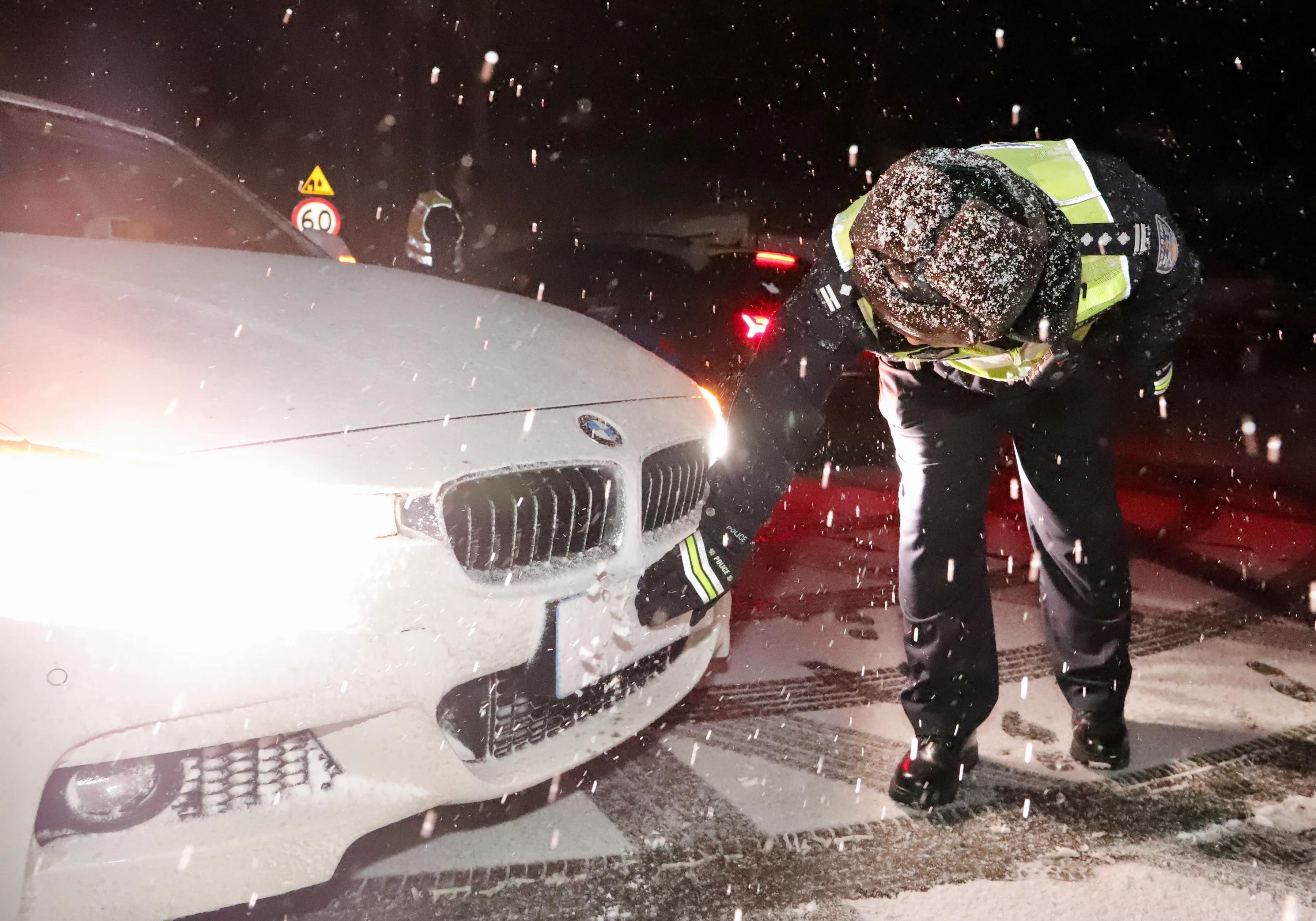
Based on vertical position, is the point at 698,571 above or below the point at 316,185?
below

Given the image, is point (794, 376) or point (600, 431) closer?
point (794, 376)

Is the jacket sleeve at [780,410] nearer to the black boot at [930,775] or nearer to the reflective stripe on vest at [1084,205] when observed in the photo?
the reflective stripe on vest at [1084,205]

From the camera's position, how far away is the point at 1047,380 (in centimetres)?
200

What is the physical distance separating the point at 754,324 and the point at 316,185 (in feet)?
16.6

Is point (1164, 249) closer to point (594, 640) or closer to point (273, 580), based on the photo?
point (594, 640)

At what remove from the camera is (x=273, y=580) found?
1641 millimetres

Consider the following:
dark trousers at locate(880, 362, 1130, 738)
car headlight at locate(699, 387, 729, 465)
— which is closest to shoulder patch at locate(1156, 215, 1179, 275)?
dark trousers at locate(880, 362, 1130, 738)

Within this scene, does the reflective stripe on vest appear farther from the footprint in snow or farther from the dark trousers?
the footprint in snow

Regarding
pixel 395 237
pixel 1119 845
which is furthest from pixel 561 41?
pixel 1119 845

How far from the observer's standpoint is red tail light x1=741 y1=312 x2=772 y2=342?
515cm

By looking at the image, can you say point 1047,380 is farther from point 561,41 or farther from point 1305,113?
point 1305,113

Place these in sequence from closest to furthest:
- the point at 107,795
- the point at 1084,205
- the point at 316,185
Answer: the point at 107,795 → the point at 1084,205 → the point at 316,185

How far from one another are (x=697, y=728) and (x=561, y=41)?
9.71 m

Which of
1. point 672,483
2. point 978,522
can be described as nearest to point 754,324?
point 978,522
